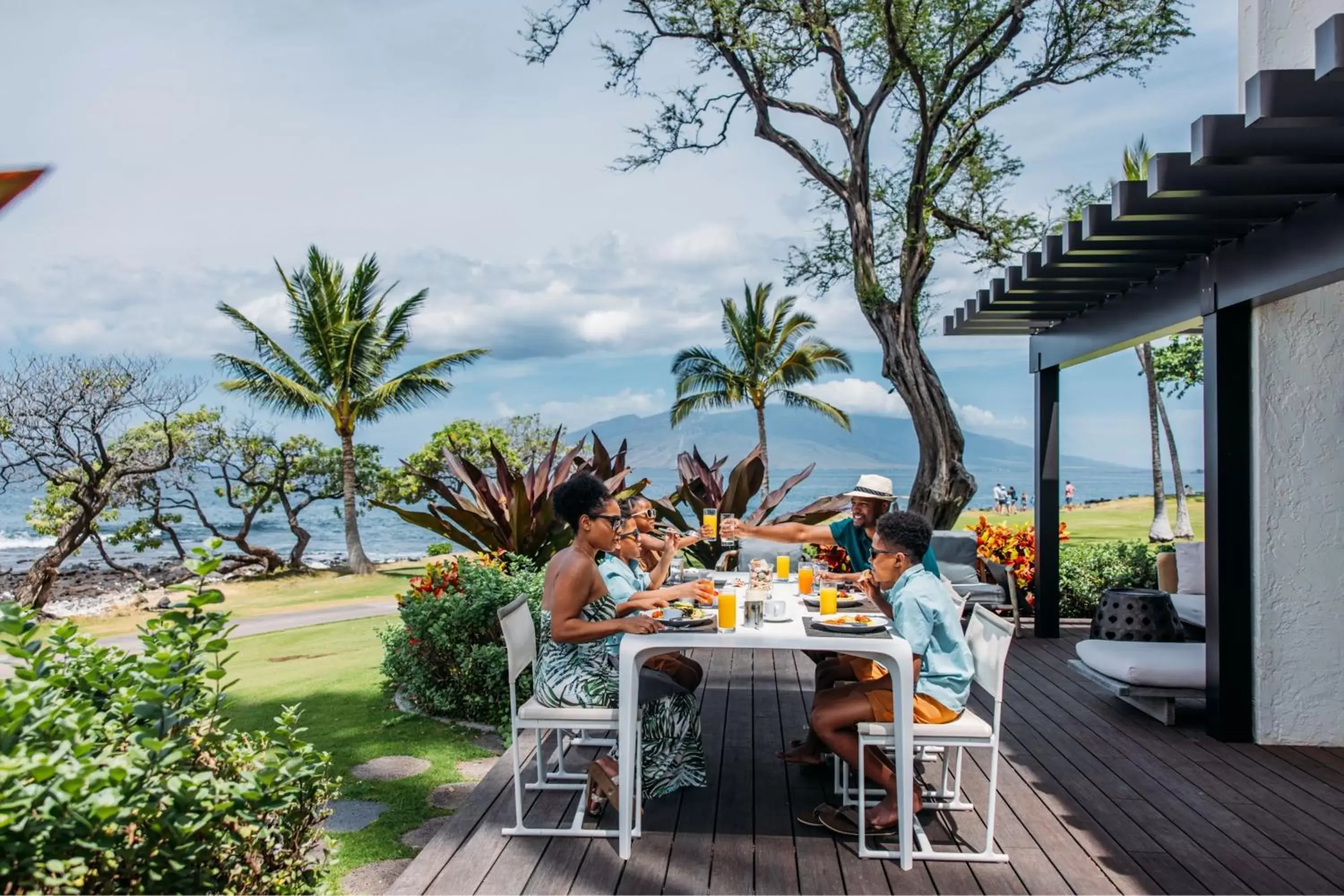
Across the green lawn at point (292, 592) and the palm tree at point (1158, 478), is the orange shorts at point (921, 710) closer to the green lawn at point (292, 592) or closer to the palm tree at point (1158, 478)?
the green lawn at point (292, 592)

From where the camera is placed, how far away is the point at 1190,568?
26.8 feet

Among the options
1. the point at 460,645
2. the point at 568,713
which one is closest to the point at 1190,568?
the point at 460,645

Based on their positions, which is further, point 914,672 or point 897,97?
point 897,97

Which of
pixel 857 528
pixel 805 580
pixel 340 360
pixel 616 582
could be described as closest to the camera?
pixel 616 582

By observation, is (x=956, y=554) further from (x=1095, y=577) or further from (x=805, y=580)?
(x=805, y=580)

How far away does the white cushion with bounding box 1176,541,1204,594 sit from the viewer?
26.6ft

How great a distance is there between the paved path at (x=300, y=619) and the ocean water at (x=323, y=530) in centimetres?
574

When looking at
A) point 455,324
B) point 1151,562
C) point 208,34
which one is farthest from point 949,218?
point 455,324

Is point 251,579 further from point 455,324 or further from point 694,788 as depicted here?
point 455,324

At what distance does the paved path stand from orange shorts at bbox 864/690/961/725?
884 centimetres

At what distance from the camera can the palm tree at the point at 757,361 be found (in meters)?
27.0

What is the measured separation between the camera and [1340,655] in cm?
518

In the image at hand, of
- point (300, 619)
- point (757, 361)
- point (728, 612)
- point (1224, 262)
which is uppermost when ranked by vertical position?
point (757, 361)

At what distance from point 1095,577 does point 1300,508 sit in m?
4.55
